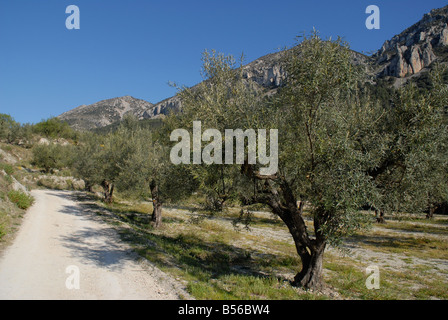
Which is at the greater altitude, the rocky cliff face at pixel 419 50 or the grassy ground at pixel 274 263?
the rocky cliff face at pixel 419 50

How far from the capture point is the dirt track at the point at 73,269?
28.8 feet

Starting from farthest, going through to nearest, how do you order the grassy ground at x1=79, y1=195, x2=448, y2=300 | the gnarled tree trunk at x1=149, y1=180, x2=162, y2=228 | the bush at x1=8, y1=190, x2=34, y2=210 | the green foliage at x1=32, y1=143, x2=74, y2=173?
the green foliage at x1=32, y1=143, x2=74, y2=173 → the gnarled tree trunk at x1=149, y1=180, x2=162, y2=228 → the bush at x1=8, y1=190, x2=34, y2=210 → the grassy ground at x1=79, y1=195, x2=448, y2=300

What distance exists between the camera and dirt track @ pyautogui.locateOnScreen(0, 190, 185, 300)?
878 centimetres

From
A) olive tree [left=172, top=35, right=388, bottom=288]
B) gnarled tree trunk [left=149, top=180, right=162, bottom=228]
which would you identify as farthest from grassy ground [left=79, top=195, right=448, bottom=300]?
olive tree [left=172, top=35, right=388, bottom=288]

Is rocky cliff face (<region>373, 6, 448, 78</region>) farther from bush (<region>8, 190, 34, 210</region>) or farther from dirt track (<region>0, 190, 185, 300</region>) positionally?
bush (<region>8, 190, 34, 210</region>)

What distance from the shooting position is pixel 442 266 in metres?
18.6

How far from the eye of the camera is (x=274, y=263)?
56.9 feet

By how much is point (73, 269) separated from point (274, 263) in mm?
11914

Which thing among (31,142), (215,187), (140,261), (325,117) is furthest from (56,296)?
(31,142)

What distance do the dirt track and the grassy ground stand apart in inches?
49.0

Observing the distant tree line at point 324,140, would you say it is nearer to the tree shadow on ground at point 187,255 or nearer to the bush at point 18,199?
the tree shadow on ground at point 187,255

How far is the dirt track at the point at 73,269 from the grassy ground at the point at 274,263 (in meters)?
1.25

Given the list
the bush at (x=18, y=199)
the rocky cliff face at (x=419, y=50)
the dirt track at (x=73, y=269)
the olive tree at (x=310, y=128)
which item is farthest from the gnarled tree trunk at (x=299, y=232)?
the rocky cliff face at (x=419, y=50)

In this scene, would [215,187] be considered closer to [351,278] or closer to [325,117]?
[325,117]
